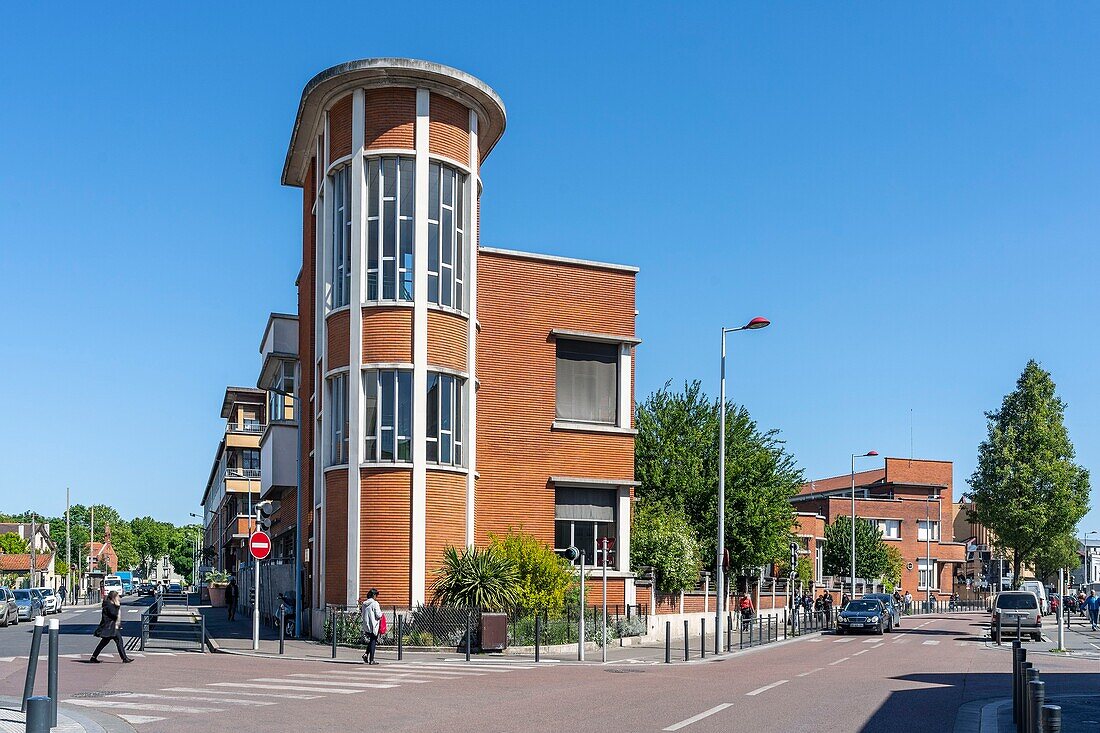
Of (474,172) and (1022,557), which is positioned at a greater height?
(474,172)

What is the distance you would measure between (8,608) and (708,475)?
29943 millimetres

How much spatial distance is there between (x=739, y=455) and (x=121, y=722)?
126ft

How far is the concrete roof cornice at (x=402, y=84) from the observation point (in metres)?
31.2

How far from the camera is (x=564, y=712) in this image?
1605 centimetres

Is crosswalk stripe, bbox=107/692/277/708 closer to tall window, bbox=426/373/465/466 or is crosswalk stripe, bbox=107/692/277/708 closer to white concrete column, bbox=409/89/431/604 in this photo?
white concrete column, bbox=409/89/431/604

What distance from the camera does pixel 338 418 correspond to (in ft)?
105

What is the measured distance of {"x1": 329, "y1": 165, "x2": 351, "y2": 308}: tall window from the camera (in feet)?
105

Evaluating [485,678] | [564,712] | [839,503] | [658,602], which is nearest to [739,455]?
[658,602]

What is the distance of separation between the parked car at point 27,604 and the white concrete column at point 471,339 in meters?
30.0

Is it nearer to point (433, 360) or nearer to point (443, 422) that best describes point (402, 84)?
point (433, 360)

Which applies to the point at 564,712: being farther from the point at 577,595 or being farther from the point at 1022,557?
the point at 1022,557

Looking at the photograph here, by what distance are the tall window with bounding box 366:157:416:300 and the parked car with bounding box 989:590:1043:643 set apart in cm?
2494

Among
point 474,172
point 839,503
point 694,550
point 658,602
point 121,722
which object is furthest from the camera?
point 839,503

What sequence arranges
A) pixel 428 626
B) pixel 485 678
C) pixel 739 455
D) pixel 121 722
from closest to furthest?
pixel 121 722
pixel 485 678
pixel 428 626
pixel 739 455
